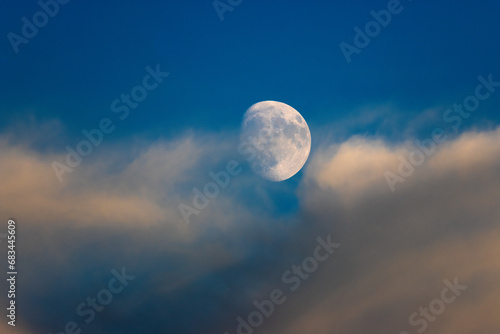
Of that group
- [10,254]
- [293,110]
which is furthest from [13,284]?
[293,110]

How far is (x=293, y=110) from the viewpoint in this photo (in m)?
62.5

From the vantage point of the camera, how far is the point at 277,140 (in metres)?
Answer: 60.2

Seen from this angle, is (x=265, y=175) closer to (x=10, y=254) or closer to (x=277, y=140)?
(x=277, y=140)

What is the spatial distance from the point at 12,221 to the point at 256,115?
82.0 ft

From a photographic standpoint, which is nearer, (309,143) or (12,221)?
(12,221)

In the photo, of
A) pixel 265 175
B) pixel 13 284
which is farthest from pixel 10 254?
pixel 265 175

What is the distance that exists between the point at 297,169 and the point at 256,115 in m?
7.59

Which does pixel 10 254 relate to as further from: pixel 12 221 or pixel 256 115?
pixel 256 115

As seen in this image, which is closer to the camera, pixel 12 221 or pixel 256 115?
pixel 12 221

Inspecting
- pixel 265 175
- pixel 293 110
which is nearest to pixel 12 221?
pixel 265 175

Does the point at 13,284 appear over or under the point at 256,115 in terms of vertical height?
under

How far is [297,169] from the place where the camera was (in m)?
63.8

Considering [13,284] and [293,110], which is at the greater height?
[293,110]

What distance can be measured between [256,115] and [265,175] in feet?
21.0
